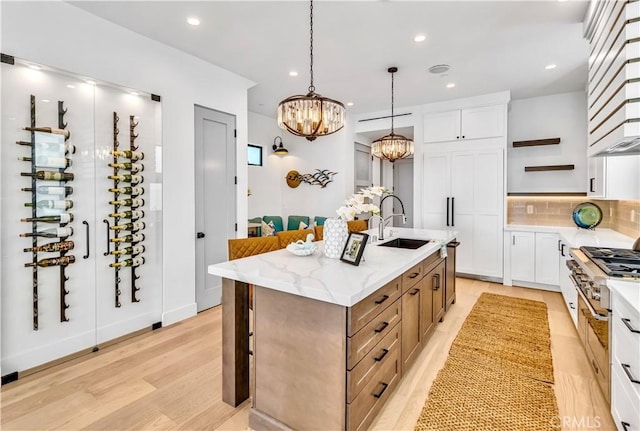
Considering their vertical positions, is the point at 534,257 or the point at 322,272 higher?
the point at 322,272

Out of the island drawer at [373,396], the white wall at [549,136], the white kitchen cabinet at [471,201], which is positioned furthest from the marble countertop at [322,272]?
the white wall at [549,136]

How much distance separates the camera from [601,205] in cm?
468

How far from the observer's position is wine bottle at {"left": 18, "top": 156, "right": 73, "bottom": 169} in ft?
8.38

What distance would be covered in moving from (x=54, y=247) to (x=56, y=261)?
0.12 m

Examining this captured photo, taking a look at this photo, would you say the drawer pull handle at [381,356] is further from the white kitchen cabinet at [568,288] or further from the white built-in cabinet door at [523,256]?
the white built-in cabinet door at [523,256]

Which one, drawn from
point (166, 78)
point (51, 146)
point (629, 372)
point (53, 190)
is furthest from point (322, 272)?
point (166, 78)

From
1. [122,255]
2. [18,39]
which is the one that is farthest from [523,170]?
[18,39]

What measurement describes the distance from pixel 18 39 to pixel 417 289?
366cm

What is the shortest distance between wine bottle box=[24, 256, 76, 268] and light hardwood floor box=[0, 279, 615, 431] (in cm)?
85

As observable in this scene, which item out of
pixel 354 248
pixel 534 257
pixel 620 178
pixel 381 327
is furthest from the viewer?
pixel 534 257

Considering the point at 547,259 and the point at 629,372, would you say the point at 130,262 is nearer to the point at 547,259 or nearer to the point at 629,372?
the point at 629,372

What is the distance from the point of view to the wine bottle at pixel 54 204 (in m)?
2.57

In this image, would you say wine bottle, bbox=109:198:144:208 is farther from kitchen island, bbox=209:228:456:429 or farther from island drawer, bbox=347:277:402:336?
island drawer, bbox=347:277:402:336

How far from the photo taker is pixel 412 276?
94.3 inches
